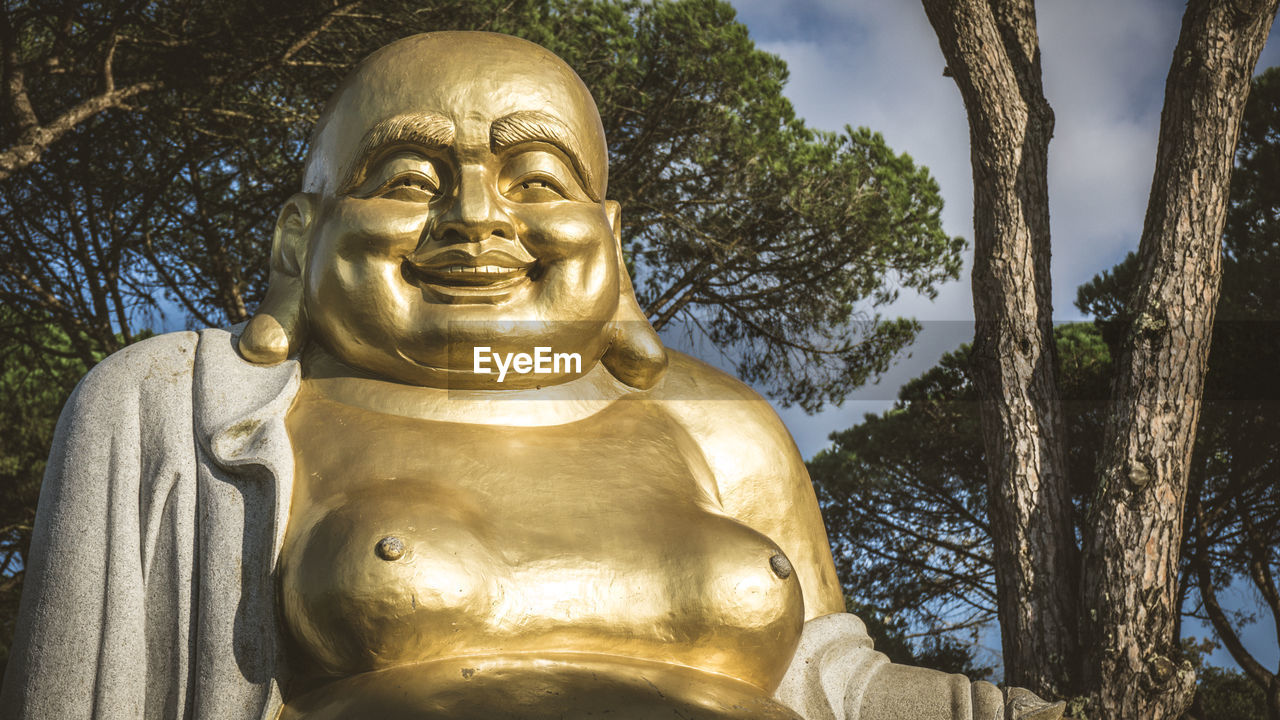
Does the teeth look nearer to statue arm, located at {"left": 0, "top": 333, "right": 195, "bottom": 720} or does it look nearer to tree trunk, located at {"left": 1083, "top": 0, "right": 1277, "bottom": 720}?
statue arm, located at {"left": 0, "top": 333, "right": 195, "bottom": 720}

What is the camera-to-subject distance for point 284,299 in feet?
11.2

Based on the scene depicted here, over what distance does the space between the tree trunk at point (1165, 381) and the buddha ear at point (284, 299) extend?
13.5ft

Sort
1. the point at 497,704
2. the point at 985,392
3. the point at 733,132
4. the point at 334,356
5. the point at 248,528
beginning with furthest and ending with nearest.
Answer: the point at 733,132 → the point at 985,392 → the point at 334,356 → the point at 248,528 → the point at 497,704

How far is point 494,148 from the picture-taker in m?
3.24

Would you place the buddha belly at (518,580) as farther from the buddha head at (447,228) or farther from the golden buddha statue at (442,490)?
the buddha head at (447,228)

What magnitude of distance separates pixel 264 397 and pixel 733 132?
647cm

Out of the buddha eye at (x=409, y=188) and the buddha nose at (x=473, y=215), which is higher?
the buddha eye at (x=409, y=188)

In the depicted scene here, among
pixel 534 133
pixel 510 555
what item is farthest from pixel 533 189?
pixel 510 555

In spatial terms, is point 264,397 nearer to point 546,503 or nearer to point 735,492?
point 546,503

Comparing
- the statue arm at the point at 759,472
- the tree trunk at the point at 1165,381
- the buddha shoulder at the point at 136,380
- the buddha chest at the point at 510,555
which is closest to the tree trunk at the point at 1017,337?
the tree trunk at the point at 1165,381

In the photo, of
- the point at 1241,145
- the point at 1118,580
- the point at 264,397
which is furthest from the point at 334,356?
the point at 1241,145

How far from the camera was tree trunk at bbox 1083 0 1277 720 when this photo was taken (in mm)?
5672

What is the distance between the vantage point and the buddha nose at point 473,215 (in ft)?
10.4

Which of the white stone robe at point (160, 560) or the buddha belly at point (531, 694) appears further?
the white stone robe at point (160, 560)
